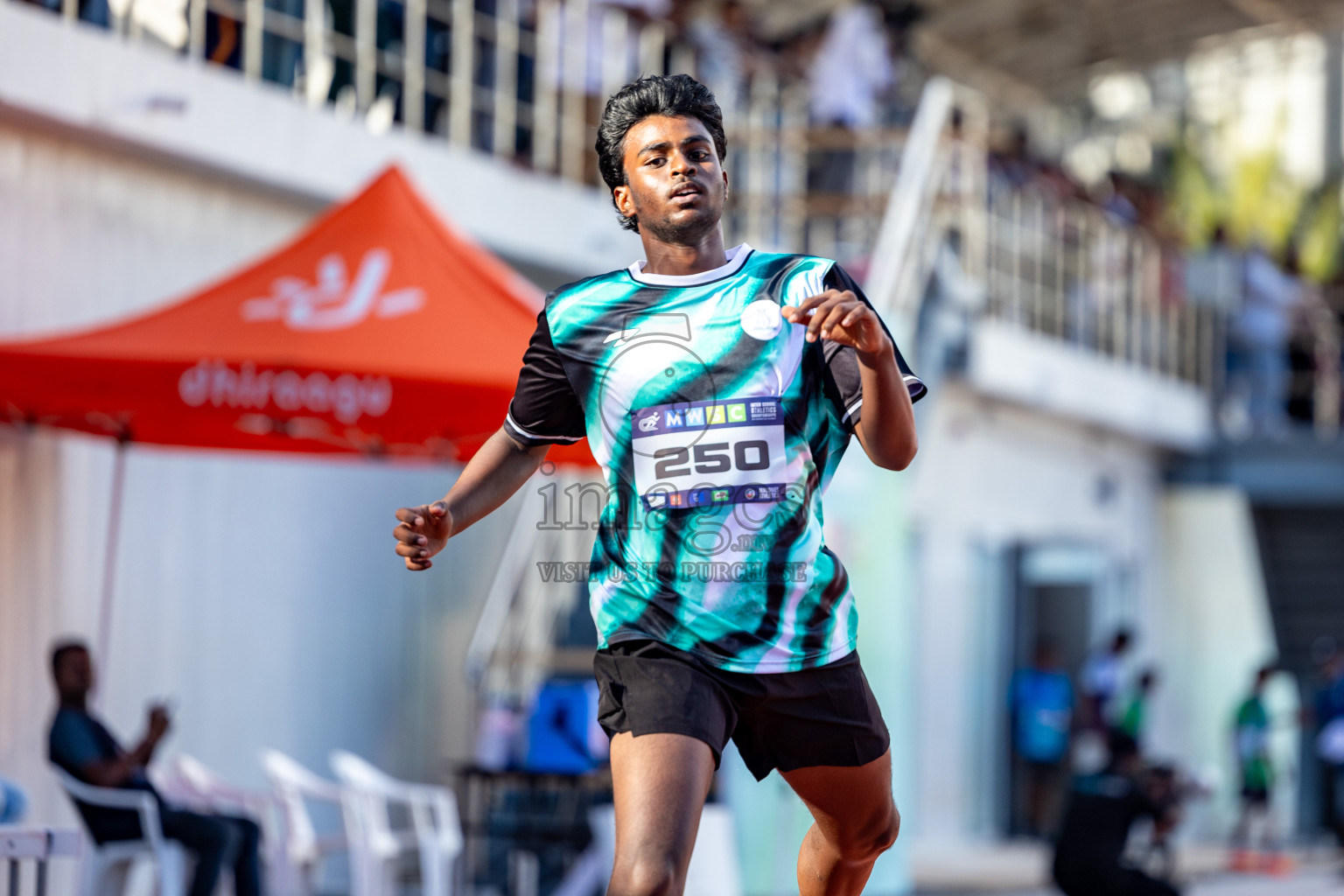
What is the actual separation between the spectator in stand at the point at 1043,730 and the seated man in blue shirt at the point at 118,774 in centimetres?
895

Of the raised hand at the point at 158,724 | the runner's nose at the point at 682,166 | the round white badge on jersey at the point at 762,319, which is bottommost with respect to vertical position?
the raised hand at the point at 158,724

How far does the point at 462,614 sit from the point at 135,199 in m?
3.37

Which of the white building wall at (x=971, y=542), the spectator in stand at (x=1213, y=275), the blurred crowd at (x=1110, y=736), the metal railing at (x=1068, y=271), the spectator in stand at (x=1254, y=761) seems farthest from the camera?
the spectator in stand at (x=1213, y=275)

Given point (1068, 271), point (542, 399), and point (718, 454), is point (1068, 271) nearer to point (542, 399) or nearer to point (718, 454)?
point (542, 399)

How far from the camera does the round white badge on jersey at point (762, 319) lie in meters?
3.23

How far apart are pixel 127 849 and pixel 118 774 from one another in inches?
12.7

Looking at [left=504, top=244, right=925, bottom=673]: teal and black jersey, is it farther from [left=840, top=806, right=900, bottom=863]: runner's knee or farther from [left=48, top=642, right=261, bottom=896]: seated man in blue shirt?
[left=48, top=642, right=261, bottom=896]: seated man in blue shirt

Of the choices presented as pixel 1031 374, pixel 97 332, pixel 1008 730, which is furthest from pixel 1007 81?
pixel 97 332

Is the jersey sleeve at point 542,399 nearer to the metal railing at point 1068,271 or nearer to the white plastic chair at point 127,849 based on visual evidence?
the white plastic chair at point 127,849

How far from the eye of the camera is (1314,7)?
70.5 feet

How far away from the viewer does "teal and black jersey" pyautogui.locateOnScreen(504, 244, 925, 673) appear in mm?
3195

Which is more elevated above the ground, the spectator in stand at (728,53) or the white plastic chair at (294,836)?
the spectator in stand at (728,53)

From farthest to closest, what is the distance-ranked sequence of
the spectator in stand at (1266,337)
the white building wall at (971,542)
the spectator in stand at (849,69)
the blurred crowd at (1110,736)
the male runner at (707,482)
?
the spectator in stand at (1266,337), the white building wall at (971,542), the blurred crowd at (1110,736), the spectator in stand at (849,69), the male runner at (707,482)

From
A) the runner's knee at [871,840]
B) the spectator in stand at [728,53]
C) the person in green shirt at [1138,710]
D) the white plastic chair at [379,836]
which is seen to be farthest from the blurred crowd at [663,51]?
the runner's knee at [871,840]
